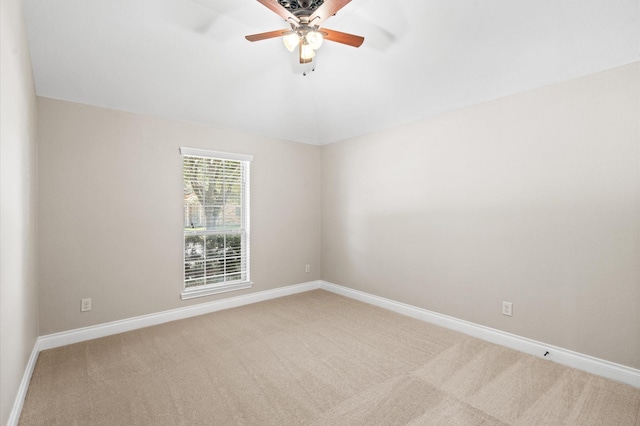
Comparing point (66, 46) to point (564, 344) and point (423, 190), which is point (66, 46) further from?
point (564, 344)

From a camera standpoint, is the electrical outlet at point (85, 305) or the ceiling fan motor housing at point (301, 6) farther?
the electrical outlet at point (85, 305)

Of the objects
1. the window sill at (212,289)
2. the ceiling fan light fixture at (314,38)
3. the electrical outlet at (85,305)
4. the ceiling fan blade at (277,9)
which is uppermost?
the ceiling fan blade at (277,9)

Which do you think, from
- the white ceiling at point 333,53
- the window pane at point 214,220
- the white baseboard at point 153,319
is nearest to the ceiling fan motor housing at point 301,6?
the white ceiling at point 333,53

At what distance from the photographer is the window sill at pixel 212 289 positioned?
3729mm

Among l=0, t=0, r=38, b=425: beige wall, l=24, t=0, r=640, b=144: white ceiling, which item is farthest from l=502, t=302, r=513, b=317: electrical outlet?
l=0, t=0, r=38, b=425: beige wall

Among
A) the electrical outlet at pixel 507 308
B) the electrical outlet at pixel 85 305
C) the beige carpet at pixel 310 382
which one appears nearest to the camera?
the beige carpet at pixel 310 382

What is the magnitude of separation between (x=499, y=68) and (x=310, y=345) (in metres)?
3.07

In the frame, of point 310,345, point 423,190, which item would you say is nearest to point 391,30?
point 423,190

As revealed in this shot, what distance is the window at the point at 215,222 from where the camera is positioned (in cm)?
377

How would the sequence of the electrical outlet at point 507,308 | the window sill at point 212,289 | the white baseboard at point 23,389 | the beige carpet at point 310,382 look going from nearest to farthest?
the white baseboard at point 23,389
the beige carpet at point 310,382
the electrical outlet at point 507,308
the window sill at point 212,289

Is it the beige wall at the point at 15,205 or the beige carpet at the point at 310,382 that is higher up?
the beige wall at the point at 15,205

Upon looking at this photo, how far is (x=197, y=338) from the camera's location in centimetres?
311

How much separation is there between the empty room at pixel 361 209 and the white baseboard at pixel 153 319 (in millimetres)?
25

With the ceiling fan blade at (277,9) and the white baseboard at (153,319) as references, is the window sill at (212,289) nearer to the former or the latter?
the white baseboard at (153,319)
